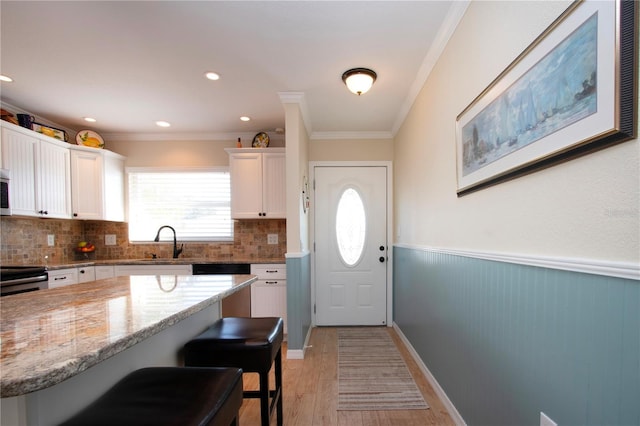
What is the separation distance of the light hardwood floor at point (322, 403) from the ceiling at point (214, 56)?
2.45 metres

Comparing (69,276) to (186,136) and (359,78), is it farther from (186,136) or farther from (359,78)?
(359,78)

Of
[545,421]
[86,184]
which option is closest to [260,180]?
[86,184]

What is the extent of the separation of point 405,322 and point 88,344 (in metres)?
2.83

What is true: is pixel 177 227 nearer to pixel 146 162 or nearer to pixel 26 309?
pixel 146 162

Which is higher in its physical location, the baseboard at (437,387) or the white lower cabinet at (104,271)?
the white lower cabinet at (104,271)

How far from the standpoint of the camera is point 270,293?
3.05 m

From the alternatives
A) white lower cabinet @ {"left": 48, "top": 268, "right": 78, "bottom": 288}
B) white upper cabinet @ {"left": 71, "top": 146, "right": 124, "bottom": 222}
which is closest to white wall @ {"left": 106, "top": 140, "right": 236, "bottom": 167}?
white upper cabinet @ {"left": 71, "top": 146, "right": 124, "bottom": 222}

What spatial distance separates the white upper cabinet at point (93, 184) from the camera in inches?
127

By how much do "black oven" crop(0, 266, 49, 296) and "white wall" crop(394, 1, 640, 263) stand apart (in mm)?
3407

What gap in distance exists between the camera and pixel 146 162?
12.1 feet

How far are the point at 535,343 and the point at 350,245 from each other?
2.58 m

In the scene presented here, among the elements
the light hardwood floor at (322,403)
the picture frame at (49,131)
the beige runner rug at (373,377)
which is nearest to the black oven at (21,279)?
A: the picture frame at (49,131)

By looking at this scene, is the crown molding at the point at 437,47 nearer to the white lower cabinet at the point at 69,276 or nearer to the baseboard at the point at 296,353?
the baseboard at the point at 296,353

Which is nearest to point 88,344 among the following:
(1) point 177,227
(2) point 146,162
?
(1) point 177,227
